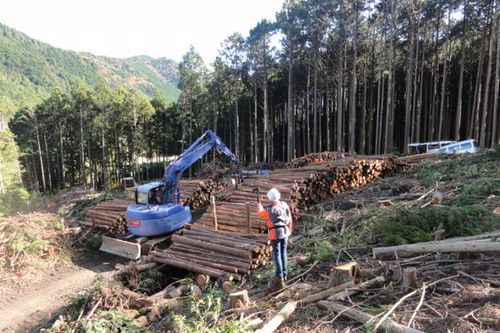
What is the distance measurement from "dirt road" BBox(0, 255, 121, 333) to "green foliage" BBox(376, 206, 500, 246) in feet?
22.4

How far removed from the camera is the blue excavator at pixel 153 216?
11031mm

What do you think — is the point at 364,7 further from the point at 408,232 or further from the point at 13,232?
the point at 13,232

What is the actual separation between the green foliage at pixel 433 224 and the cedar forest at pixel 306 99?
1780 centimetres

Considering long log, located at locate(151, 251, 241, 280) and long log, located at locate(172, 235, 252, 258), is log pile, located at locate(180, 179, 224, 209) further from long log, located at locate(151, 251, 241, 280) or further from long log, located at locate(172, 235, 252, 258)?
long log, located at locate(151, 251, 241, 280)

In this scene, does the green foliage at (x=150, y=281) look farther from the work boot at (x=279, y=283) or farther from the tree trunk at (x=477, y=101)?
the tree trunk at (x=477, y=101)

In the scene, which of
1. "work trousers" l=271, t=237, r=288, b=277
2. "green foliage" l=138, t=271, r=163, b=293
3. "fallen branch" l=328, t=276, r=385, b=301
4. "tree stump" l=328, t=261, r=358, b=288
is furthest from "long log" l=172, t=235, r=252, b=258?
"fallen branch" l=328, t=276, r=385, b=301

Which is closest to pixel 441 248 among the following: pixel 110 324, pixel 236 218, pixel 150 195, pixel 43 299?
pixel 110 324

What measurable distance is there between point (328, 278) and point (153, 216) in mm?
6474

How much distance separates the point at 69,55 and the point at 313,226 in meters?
173

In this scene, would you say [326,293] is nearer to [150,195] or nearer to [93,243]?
[150,195]

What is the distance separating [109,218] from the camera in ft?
43.8

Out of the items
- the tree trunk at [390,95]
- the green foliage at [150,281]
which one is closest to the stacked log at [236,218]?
the green foliage at [150,281]

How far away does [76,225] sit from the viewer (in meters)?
13.7

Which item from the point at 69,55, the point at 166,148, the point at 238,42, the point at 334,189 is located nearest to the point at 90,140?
the point at 166,148
